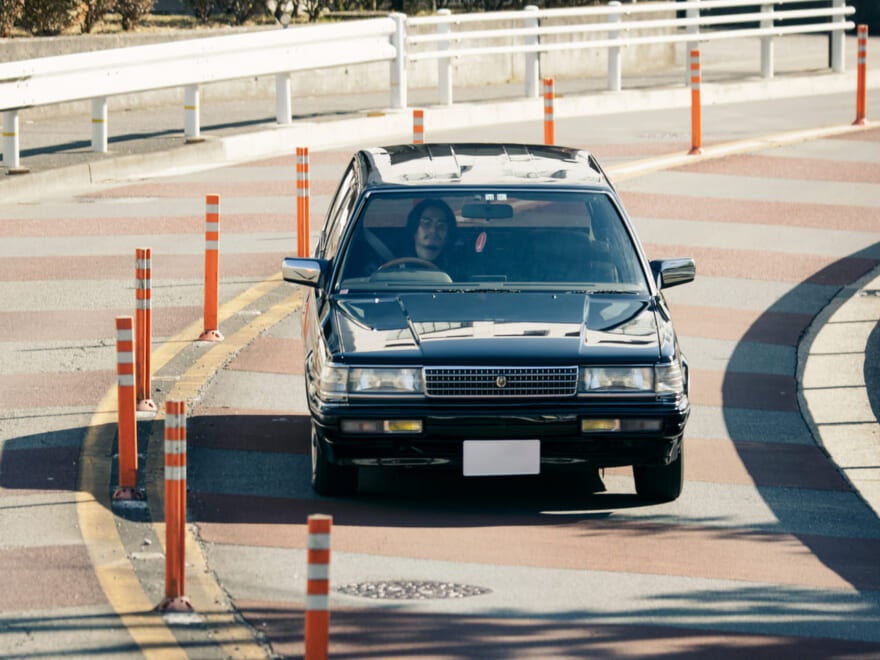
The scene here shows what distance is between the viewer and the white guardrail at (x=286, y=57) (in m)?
19.5

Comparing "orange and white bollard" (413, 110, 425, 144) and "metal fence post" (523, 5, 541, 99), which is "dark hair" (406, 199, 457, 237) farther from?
"metal fence post" (523, 5, 541, 99)

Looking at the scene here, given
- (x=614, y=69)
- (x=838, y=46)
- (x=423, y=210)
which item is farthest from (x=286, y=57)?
(x=423, y=210)

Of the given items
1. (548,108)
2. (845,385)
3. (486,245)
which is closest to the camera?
(486,245)

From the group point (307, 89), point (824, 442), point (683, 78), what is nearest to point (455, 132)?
point (307, 89)

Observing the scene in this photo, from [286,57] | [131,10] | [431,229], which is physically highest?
[131,10]

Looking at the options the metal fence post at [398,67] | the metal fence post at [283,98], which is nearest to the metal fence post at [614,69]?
the metal fence post at [398,67]

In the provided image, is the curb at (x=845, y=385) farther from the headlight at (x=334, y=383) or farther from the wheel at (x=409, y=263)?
the headlight at (x=334, y=383)

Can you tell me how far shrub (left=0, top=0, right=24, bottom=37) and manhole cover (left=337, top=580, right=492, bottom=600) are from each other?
60.5ft

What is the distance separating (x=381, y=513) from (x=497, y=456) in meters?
0.73

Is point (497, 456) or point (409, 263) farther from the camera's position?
point (409, 263)

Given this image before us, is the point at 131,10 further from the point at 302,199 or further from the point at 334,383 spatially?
the point at 334,383

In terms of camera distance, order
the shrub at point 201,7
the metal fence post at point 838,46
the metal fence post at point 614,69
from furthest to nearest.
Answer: the metal fence post at point 838,46
the shrub at point 201,7
the metal fence post at point 614,69

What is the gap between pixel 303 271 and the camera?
10.1 metres

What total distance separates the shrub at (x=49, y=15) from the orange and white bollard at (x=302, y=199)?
1185 cm
